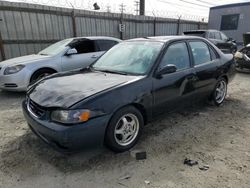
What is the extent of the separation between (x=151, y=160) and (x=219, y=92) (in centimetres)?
283

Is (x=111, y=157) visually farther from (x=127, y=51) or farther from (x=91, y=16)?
(x=91, y=16)

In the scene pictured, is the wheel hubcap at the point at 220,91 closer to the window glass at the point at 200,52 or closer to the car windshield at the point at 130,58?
the window glass at the point at 200,52

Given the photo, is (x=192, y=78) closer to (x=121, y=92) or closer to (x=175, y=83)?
(x=175, y=83)

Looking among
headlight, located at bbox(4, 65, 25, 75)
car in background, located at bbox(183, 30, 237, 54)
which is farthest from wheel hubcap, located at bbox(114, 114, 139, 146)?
car in background, located at bbox(183, 30, 237, 54)

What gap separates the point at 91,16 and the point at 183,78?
7.52 meters

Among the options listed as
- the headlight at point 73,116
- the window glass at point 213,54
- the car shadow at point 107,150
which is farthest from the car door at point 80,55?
the headlight at point 73,116

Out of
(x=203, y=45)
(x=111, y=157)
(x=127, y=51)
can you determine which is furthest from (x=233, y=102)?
(x=111, y=157)

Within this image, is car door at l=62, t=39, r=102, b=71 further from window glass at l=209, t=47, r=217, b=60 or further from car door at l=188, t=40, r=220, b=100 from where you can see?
window glass at l=209, t=47, r=217, b=60

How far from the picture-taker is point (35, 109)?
281 cm

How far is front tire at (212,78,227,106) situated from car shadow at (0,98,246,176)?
557 mm

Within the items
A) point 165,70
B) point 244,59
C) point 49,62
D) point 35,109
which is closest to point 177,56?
point 165,70

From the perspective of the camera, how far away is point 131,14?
37.9 feet

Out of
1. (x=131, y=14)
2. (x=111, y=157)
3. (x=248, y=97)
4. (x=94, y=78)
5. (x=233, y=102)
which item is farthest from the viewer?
(x=131, y=14)

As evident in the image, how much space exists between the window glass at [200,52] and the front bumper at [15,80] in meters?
4.00
